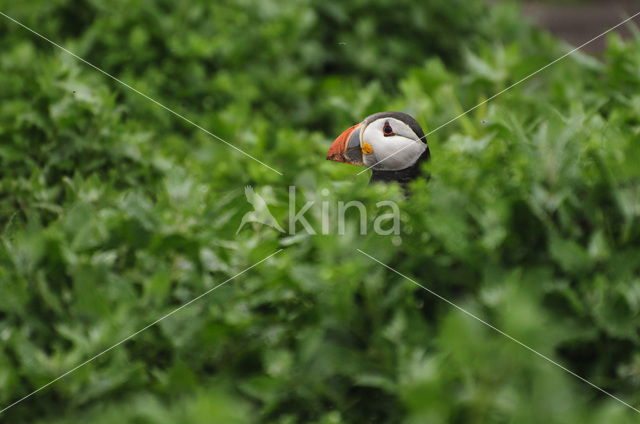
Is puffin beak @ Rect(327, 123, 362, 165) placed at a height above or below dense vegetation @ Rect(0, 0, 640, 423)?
above

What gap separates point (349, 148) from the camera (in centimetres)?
169

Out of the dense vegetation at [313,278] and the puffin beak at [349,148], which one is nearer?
the dense vegetation at [313,278]

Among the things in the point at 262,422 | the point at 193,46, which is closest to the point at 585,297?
the point at 262,422

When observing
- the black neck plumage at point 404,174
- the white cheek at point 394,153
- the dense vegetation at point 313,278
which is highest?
the white cheek at point 394,153

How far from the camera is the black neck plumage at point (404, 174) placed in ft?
5.64

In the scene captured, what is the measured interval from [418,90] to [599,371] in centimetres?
140

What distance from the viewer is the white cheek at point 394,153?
5.44 ft

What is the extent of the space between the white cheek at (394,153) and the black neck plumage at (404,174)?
1 centimetres

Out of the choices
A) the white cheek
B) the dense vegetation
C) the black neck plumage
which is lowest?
the dense vegetation

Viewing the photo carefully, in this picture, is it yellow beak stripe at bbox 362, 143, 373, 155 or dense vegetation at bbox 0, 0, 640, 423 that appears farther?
yellow beak stripe at bbox 362, 143, 373, 155

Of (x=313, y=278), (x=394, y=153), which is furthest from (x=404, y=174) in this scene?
(x=313, y=278)

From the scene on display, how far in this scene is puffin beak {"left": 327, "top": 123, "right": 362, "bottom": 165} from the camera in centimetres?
168

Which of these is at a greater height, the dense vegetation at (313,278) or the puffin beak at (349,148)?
the puffin beak at (349,148)

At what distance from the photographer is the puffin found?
165 cm
